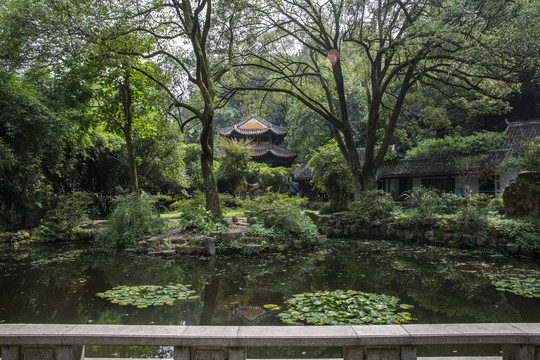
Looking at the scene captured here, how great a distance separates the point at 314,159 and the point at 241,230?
7.44m

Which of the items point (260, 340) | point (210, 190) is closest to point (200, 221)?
point (210, 190)

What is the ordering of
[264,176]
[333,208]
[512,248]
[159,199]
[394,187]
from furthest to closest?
[394,187] → [264,176] → [159,199] → [333,208] → [512,248]

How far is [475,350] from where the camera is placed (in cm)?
355

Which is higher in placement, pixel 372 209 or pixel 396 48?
pixel 396 48

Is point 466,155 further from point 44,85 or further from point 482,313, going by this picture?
point 44,85

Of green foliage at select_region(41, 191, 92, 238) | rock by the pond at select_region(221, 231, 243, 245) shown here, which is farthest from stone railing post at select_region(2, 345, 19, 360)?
green foliage at select_region(41, 191, 92, 238)

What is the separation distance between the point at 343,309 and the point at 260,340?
2.40 meters

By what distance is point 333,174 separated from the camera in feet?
50.2

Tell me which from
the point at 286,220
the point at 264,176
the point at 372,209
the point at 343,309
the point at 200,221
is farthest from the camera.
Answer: the point at 264,176

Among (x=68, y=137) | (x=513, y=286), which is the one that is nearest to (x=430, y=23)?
(x=513, y=286)

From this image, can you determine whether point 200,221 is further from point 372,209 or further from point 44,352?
point 44,352

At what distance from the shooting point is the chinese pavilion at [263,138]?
2981cm

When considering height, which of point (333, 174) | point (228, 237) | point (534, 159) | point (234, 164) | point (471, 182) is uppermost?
point (234, 164)

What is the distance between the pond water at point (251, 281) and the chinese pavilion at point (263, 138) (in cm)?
2061
